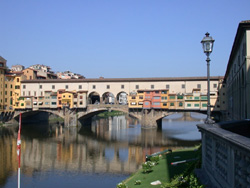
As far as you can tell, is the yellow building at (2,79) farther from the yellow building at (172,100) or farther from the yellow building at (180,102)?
the yellow building at (180,102)

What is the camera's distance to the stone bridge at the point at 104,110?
56031 millimetres

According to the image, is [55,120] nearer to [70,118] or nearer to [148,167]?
[70,118]

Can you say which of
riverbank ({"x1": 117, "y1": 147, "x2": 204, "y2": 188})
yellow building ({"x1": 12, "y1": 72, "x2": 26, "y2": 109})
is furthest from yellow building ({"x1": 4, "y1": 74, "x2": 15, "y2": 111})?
riverbank ({"x1": 117, "y1": 147, "x2": 204, "y2": 188})

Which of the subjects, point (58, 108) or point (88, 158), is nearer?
point (88, 158)

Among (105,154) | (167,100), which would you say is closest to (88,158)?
Answer: (105,154)

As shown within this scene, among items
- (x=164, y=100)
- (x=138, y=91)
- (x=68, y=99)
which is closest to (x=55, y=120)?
(x=68, y=99)

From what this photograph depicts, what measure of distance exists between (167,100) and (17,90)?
3669 centimetres

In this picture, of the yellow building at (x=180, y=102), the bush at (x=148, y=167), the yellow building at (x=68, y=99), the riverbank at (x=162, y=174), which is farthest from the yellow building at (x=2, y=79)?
the bush at (x=148, y=167)

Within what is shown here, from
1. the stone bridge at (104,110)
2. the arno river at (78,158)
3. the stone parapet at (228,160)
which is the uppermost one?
the stone parapet at (228,160)

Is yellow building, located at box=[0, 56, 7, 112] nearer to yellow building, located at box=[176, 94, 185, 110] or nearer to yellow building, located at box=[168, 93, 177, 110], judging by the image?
yellow building, located at box=[168, 93, 177, 110]

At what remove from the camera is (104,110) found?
6044 centimetres

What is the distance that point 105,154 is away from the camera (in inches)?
1282

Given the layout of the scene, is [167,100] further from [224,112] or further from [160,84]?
[224,112]

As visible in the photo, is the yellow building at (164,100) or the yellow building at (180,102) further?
the yellow building at (164,100)
